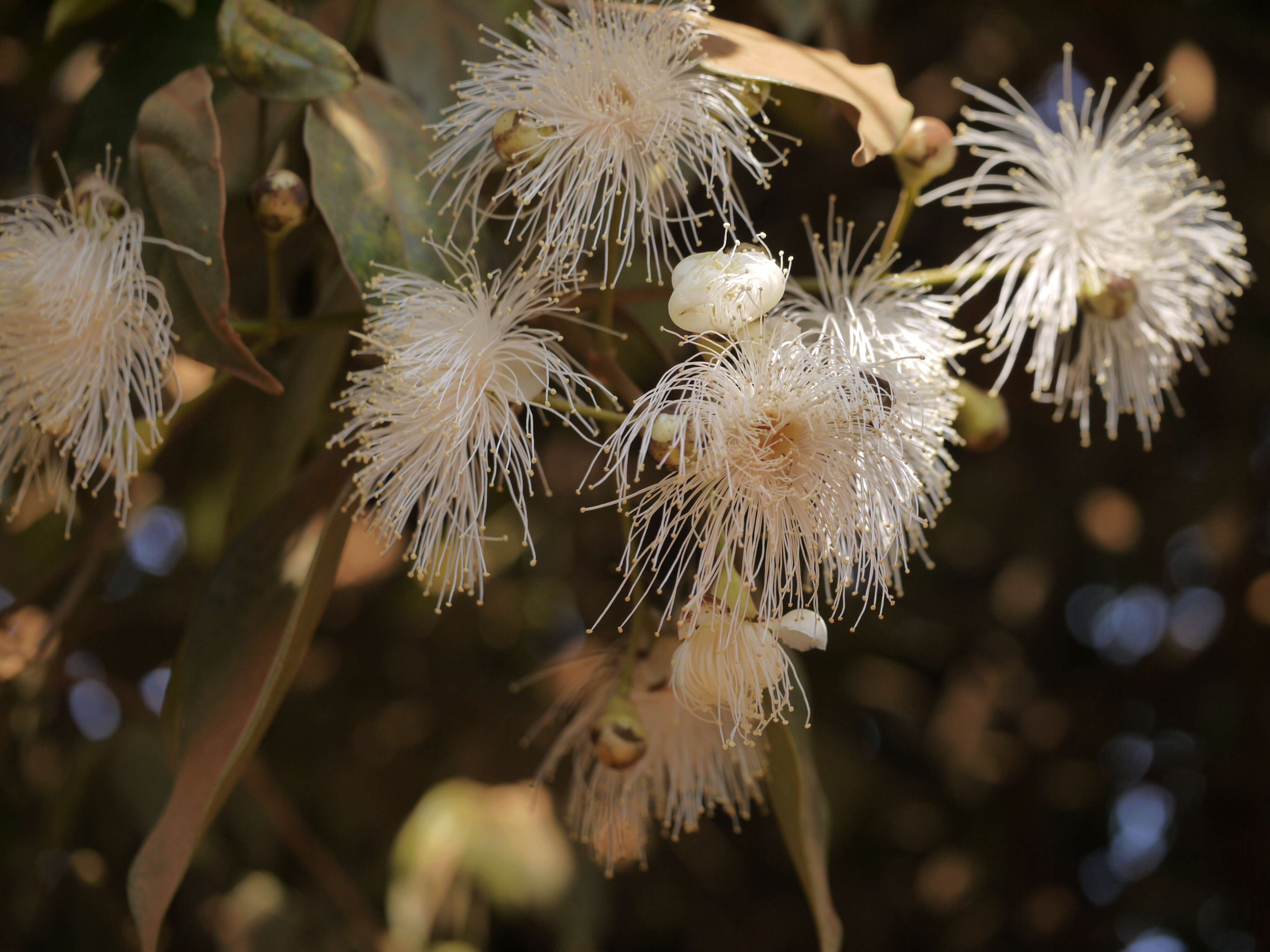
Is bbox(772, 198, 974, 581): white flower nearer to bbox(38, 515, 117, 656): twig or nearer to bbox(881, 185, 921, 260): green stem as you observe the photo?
bbox(881, 185, 921, 260): green stem

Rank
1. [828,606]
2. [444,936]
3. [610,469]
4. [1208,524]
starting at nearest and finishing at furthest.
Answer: [610,469] → [828,606] → [444,936] → [1208,524]

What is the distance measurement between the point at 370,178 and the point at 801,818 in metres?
0.58

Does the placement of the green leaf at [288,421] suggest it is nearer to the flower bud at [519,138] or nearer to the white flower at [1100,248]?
the flower bud at [519,138]

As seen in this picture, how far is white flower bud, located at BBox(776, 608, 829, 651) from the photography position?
592 mm

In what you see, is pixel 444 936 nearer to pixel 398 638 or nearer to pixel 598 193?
pixel 398 638

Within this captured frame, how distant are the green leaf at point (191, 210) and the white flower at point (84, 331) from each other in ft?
0.05

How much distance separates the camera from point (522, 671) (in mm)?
1679

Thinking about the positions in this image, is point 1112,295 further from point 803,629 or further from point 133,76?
point 133,76

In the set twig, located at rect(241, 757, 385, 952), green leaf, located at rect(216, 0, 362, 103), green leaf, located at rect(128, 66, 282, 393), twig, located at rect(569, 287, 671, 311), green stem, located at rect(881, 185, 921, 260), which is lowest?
twig, located at rect(241, 757, 385, 952)

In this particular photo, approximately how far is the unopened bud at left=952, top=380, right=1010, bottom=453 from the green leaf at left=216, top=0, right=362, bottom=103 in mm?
521

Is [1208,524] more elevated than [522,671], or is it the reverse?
[1208,524]

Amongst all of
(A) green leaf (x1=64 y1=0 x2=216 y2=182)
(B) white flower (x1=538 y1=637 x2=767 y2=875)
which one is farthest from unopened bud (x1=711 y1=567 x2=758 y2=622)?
(A) green leaf (x1=64 y1=0 x2=216 y2=182)

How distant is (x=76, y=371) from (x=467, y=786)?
0.85 meters

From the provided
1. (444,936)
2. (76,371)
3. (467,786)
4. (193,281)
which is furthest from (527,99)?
(444,936)
